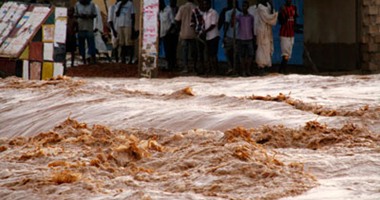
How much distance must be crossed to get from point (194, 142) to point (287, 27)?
1119 centimetres

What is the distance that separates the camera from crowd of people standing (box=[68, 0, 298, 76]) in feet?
56.8

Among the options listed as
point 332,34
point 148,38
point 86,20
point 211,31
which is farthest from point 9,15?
point 332,34

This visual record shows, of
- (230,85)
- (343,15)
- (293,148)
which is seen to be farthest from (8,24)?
(293,148)

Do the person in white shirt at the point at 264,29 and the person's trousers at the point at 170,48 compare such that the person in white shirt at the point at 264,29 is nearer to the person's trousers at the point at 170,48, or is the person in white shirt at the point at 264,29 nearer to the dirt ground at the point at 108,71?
the dirt ground at the point at 108,71

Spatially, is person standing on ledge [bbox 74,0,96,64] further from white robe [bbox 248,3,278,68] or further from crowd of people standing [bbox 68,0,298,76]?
white robe [bbox 248,3,278,68]

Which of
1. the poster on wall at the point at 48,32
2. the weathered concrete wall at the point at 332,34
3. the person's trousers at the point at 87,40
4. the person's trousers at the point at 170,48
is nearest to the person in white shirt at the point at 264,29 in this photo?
the weathered concrete wall at the point at 332,34

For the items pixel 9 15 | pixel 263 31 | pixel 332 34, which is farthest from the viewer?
pixel 332 34

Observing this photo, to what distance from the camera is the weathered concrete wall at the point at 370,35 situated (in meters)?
17.2

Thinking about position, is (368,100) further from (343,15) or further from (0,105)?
(343,15)

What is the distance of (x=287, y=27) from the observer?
17.4m

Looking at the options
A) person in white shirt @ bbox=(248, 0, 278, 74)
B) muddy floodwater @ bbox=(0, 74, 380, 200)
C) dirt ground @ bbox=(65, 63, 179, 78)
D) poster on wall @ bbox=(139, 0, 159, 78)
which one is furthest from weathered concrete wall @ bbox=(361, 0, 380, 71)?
muddy floodwater @ bbox=(0, 74, 380, 200)

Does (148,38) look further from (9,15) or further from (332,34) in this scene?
(332,34)

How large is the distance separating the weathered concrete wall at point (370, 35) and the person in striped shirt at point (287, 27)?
1202 millimetres

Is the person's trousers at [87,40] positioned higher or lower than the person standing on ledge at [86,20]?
lower
